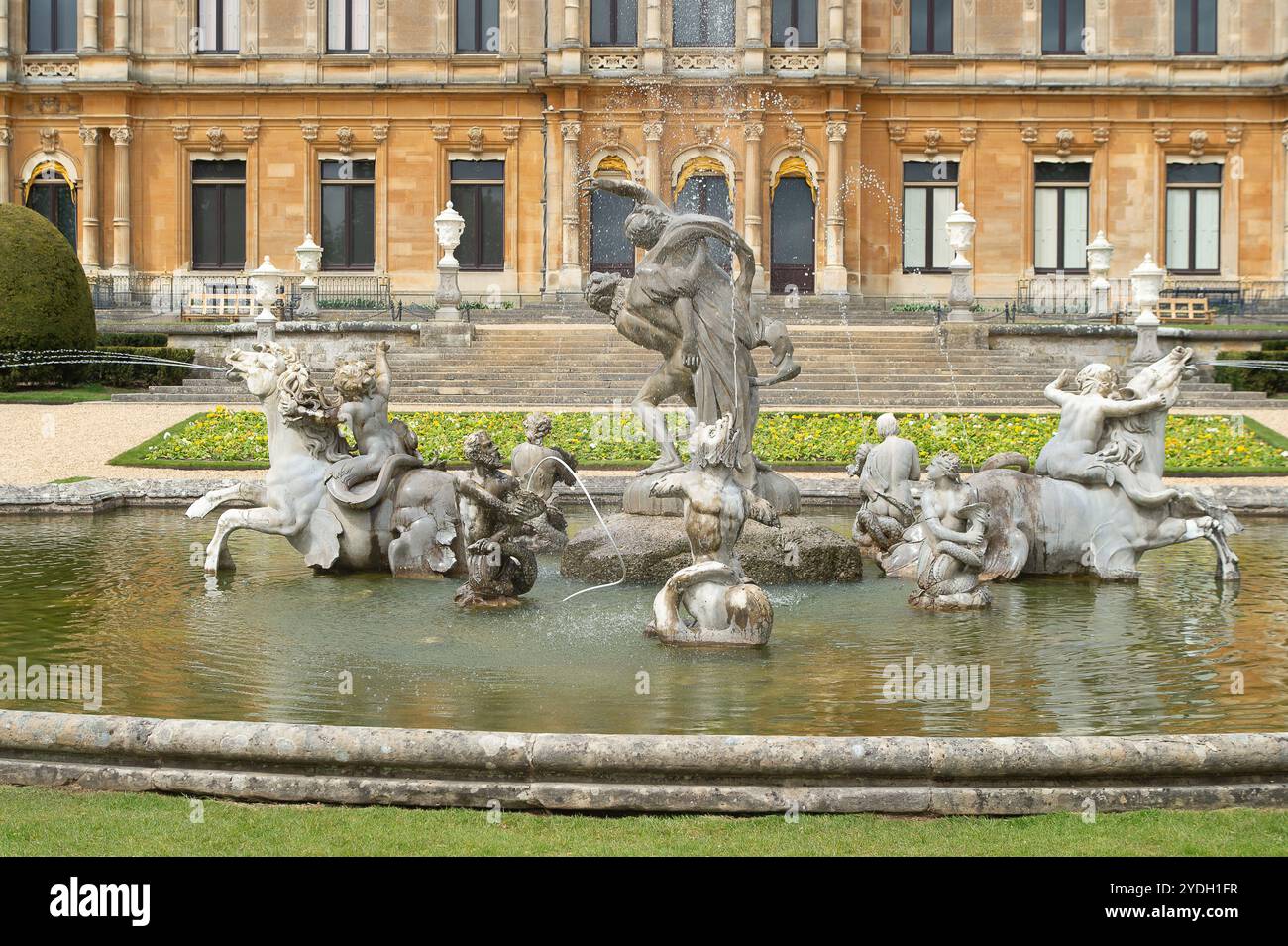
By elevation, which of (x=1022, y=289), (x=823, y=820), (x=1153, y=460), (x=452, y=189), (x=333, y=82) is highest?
(x=333, y=82)

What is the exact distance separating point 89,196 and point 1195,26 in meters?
27.3

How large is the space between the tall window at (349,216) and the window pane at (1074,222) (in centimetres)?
1707

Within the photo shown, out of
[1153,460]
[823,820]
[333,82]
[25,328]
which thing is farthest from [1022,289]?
[823,820]

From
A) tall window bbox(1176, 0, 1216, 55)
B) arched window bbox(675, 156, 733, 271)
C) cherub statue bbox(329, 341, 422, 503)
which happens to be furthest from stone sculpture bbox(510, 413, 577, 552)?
tall window bbox(1176, 0, 1216, 55)

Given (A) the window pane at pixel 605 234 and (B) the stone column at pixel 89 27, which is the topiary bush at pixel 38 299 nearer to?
(B) the stone column at pixel 89 27

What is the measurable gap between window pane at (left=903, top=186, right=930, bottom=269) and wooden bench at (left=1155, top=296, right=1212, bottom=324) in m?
6.30

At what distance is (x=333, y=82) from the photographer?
39812 mm

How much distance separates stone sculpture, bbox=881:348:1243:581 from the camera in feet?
36.0

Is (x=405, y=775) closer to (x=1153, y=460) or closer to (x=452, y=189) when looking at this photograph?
(x=1153, y=460)

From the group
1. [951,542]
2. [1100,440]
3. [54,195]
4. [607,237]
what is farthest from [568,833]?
[54,195]

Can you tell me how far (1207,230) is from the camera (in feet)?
132

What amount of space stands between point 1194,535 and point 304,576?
603 cm

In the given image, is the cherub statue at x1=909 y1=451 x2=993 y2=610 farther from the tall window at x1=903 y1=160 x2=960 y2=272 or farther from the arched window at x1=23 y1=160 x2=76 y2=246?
the arched window at x1=23 y1=160 x2=76 y2=246

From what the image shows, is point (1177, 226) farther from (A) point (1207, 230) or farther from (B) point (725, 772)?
(B) point (725, 772)
